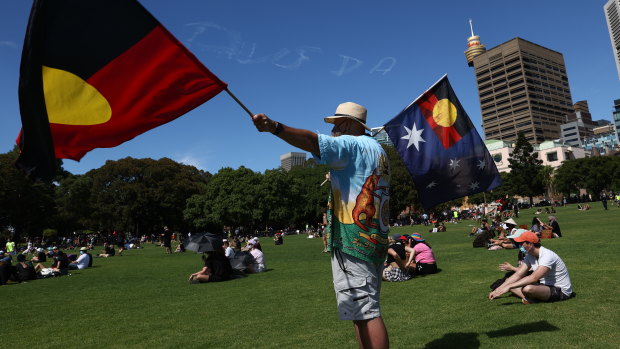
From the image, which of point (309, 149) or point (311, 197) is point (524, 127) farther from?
point (309, 149)

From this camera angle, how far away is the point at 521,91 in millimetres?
180250

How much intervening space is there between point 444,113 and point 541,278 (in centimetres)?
361

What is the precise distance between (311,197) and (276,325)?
7692 centimetres

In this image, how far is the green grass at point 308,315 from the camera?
225 inches

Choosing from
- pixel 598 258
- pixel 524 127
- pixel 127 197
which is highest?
pixel 524 127

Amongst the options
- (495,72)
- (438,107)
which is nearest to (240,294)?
(438,107)

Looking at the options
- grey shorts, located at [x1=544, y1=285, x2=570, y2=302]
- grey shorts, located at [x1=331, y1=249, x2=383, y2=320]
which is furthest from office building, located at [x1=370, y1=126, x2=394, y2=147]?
grey shorts, located at [x1=544, y1=285, x2=570, y2=302]

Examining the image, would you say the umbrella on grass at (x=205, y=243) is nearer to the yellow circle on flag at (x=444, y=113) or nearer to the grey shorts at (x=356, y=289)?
the yellow circle on flag at (x=444, y=113)

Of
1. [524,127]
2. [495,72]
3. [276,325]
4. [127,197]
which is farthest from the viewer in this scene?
[495,72]

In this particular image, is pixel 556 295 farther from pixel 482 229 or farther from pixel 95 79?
pixel 482 229

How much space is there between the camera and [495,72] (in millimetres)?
189750

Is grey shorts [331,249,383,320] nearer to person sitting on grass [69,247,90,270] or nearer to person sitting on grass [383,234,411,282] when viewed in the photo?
person sitting on grass [383,234,411,282]

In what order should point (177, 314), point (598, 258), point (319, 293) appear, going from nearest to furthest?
point (177, 314) → point (319, 293) → point (598, 258)

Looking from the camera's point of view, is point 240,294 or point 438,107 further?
point 240,294
